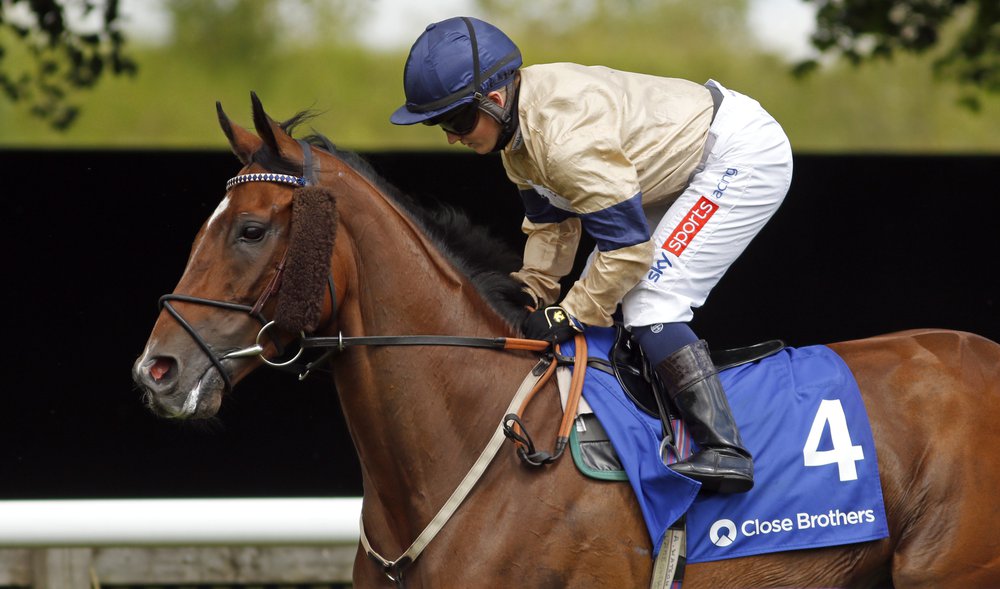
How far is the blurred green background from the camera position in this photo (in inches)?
549

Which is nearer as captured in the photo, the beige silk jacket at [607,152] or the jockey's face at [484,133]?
the beige silk jacket at [607,152]

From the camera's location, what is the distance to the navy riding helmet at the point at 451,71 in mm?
2758

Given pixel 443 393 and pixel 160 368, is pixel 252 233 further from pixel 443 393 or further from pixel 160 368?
pixel 443 393

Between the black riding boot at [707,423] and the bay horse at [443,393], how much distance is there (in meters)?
0.20

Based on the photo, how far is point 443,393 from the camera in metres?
2.72

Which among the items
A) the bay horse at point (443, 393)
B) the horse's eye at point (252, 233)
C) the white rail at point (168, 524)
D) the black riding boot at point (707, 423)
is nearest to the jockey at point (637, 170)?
the black riding boot at point (707, 423)

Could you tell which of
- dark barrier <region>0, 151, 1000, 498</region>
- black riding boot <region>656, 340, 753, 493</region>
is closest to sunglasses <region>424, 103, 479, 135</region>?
black riding boot <region>656, 340, 753, 493</region>

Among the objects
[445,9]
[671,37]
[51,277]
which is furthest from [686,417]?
[671,37]

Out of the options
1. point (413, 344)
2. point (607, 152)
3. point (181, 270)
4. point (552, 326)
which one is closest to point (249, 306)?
point (413, 344)

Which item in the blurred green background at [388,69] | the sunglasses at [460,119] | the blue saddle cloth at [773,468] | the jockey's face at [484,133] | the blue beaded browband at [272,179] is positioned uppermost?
the blurred green background at [388,69]

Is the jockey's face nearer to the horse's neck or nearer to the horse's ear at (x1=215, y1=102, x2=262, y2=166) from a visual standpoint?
the horse's neck

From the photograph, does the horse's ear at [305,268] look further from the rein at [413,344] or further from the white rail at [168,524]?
the white rail at [168,524]

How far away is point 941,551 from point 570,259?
50.6 inches

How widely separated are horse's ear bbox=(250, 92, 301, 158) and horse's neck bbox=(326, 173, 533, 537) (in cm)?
18
